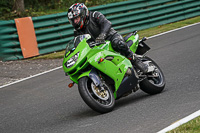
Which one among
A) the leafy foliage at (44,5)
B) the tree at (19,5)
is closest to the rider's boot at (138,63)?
the tree at (19,5)

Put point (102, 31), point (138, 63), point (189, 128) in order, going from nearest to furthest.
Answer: point (189, 128) < point (102, 31) < point (138, 63)

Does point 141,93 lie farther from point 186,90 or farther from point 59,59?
point 59,59

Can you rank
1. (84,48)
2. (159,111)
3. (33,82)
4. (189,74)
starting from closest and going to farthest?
1. (159,111)
2. (84,48)
3. (189,74)
4. (33,82)

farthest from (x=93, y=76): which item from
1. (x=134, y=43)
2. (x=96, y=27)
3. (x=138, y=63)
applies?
(x=134, y=43)

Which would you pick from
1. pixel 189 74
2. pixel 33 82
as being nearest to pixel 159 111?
pixel 189 74

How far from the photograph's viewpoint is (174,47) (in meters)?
11.4

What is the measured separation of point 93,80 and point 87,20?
1.21m

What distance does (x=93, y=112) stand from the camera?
6238 mm

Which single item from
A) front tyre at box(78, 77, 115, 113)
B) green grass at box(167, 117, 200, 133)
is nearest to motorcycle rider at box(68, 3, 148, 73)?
front tyre at box(78, 77, 115, 113)

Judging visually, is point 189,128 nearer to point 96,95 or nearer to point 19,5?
point 96,95

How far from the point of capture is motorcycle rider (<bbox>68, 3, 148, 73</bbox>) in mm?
6219

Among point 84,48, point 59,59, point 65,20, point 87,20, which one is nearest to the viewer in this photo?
point 84,48

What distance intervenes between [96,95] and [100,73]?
490 millimetres

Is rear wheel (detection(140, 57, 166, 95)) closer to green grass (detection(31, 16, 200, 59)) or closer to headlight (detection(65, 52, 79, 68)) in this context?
headlight (detection(65, 52, 79, 68))
